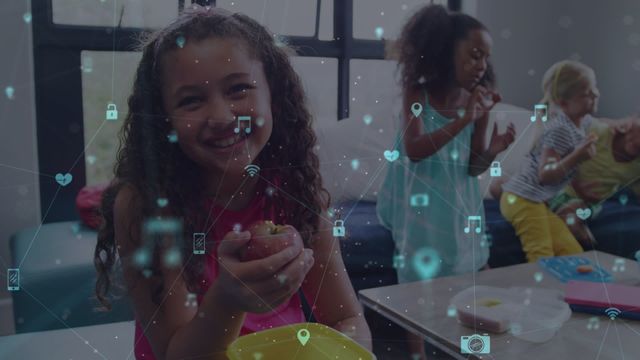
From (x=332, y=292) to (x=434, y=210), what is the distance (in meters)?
0.17

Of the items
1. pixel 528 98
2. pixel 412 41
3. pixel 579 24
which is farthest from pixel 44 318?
pixel 579 24

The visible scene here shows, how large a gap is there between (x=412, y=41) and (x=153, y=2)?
31 centimetres

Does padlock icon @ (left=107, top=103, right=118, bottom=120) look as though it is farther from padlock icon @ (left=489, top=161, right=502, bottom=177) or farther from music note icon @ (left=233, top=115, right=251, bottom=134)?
padlock icon @ (left=489, top=161, right=502, bottom=177)

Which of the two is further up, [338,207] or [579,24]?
[579,24]

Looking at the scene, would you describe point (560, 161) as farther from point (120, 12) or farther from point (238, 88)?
point (120, 12)

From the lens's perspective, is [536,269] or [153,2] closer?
[153,2]

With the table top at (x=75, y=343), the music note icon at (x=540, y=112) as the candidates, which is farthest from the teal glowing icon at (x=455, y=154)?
the table top at (x=75, y=343)

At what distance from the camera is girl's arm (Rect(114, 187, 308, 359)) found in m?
0.72

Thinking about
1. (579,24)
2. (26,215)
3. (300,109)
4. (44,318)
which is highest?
(579,24)

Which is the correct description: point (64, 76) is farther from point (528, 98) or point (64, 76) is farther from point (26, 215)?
point (528, 98)

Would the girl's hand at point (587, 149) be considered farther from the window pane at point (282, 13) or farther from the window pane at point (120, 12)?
the window pane at point (120, 12)

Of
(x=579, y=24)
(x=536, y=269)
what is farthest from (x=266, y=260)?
(x=579, y=24)

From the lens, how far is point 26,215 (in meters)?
0.71

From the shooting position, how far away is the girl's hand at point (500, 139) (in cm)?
81
